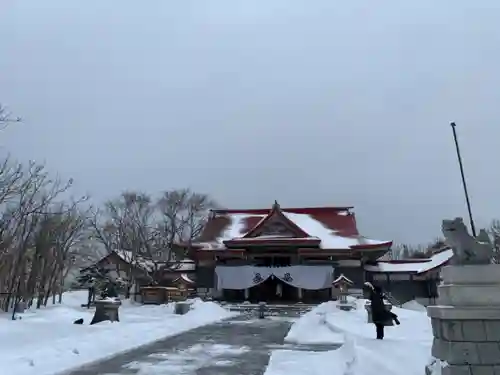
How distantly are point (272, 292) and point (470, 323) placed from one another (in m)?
32.6

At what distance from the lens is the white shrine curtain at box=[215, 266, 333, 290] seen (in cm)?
3462

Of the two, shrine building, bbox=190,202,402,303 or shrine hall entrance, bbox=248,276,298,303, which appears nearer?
shrine building, bbox=190,202,402,303

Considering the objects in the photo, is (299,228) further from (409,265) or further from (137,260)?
(137,260)

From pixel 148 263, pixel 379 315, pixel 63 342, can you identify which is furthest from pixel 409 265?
pixel 63 342

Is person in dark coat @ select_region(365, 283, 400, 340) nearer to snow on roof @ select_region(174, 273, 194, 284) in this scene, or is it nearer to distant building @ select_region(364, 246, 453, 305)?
distant building @ select_region(364, 246, 453, 305)

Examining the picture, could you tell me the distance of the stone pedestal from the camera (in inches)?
206

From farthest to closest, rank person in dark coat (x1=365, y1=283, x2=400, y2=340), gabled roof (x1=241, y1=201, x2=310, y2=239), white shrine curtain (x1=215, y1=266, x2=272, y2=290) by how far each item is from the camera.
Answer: gabled roof (x1=241, y1=201, x2=310, y2=239) → white shrine curtain (x1=215, y1=266, x2=272, y2=290) → person in dark coat (x1=365, y1=283, x2=400, y2=340)

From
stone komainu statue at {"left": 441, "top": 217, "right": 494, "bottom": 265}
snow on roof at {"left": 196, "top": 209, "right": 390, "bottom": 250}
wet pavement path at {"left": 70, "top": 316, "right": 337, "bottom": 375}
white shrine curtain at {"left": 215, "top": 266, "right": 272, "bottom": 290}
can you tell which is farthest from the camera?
snow on roof at {"left": 196, "top": 209, "right": 390, "bottom": 250}

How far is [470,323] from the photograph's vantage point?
5.35 meters

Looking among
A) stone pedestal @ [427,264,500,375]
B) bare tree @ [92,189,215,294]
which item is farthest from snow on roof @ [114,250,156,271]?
stone pedestal @ [427,264,500,375]

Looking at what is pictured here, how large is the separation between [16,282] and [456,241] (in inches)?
846

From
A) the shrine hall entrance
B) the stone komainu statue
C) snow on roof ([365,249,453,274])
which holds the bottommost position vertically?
the stone komainu statue

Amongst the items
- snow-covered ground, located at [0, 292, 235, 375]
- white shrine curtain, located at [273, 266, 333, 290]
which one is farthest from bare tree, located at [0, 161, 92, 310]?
white shrine curtain, located at [273, 266, 333, 290]

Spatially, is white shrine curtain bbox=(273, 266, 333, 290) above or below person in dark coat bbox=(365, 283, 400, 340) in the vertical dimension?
above
